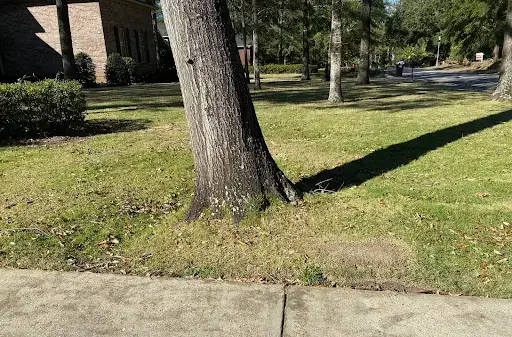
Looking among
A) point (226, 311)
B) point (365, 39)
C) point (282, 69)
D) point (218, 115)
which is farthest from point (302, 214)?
point (282, 69)

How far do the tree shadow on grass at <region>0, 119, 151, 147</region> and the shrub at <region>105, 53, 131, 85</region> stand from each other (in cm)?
1469

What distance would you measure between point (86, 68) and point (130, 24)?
216 inches

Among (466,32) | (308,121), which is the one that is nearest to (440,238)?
(308,121)

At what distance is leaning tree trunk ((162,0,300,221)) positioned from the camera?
3.73 metres

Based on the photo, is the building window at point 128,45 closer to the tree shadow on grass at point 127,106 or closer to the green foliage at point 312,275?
the tree shadow on grass at point 127,106

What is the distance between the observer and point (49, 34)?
24.9 m

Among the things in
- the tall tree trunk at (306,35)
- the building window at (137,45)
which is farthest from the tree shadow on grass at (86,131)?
the building window at (137,45)

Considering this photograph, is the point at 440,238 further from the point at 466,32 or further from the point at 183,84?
the point at 466,32

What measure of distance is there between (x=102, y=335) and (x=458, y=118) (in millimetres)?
9429

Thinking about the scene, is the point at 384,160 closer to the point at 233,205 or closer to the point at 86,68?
the point at 233,205

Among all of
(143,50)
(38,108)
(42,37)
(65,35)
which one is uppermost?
(42,37)

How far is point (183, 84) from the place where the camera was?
3.92m

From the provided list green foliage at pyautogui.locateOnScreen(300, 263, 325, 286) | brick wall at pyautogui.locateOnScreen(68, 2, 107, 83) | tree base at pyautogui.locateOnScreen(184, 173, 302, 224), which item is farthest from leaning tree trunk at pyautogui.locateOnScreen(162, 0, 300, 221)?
brick wall at pyautogui.locateOnScreen(68, 2, 107, 83)

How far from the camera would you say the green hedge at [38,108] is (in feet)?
26.6
